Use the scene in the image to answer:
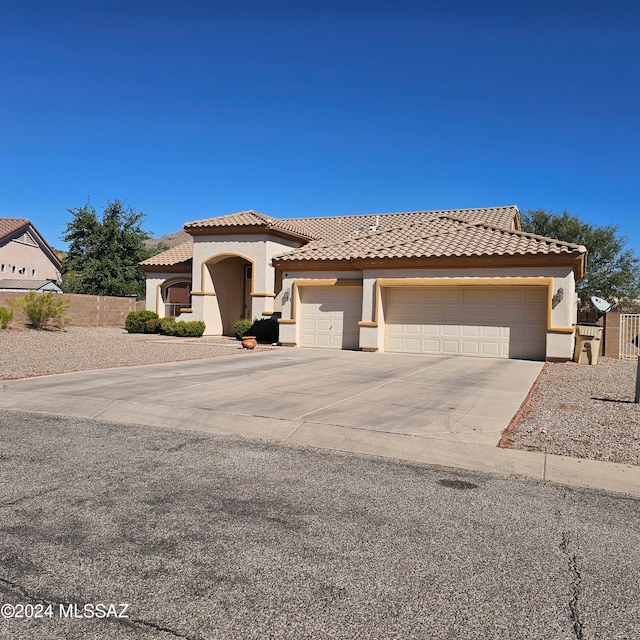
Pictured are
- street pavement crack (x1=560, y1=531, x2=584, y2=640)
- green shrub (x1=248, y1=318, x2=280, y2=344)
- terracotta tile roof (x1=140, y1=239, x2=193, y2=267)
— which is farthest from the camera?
terracotta tile roof (x1=140, y1=239, x2=193, y2=267)

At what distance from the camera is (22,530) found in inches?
157

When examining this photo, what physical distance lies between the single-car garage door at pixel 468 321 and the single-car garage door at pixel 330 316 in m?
1.29

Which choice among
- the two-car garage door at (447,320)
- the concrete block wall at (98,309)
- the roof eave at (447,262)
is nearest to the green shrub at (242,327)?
the roof eave at (447,262)

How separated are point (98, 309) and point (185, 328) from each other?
830cm

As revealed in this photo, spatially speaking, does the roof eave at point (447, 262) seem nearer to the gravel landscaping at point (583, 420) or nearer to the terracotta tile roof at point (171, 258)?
the gravel landscaping at point (583, 420)

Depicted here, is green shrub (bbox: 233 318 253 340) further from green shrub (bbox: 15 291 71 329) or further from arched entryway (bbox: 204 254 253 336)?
green shrub (bbox: 15 291 71 329)

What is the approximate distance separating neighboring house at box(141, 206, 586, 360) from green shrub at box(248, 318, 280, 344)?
1466 mm

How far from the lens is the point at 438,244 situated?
19.9 metres

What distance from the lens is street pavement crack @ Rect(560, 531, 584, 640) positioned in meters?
2.93

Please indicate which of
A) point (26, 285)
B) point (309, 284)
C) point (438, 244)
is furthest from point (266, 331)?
point (26, 285)

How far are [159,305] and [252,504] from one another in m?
27.0

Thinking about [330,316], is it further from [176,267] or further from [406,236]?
[176,267]

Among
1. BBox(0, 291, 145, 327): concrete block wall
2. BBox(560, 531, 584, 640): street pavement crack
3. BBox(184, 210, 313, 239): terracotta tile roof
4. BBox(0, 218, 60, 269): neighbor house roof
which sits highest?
BBox(0, 218, 60, 269): neighbor house roof

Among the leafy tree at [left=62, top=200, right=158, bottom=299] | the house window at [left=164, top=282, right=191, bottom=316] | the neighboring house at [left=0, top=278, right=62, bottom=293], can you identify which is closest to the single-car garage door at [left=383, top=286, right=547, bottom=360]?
the house window at [left=164, top=282, right=191, bottom=316]
